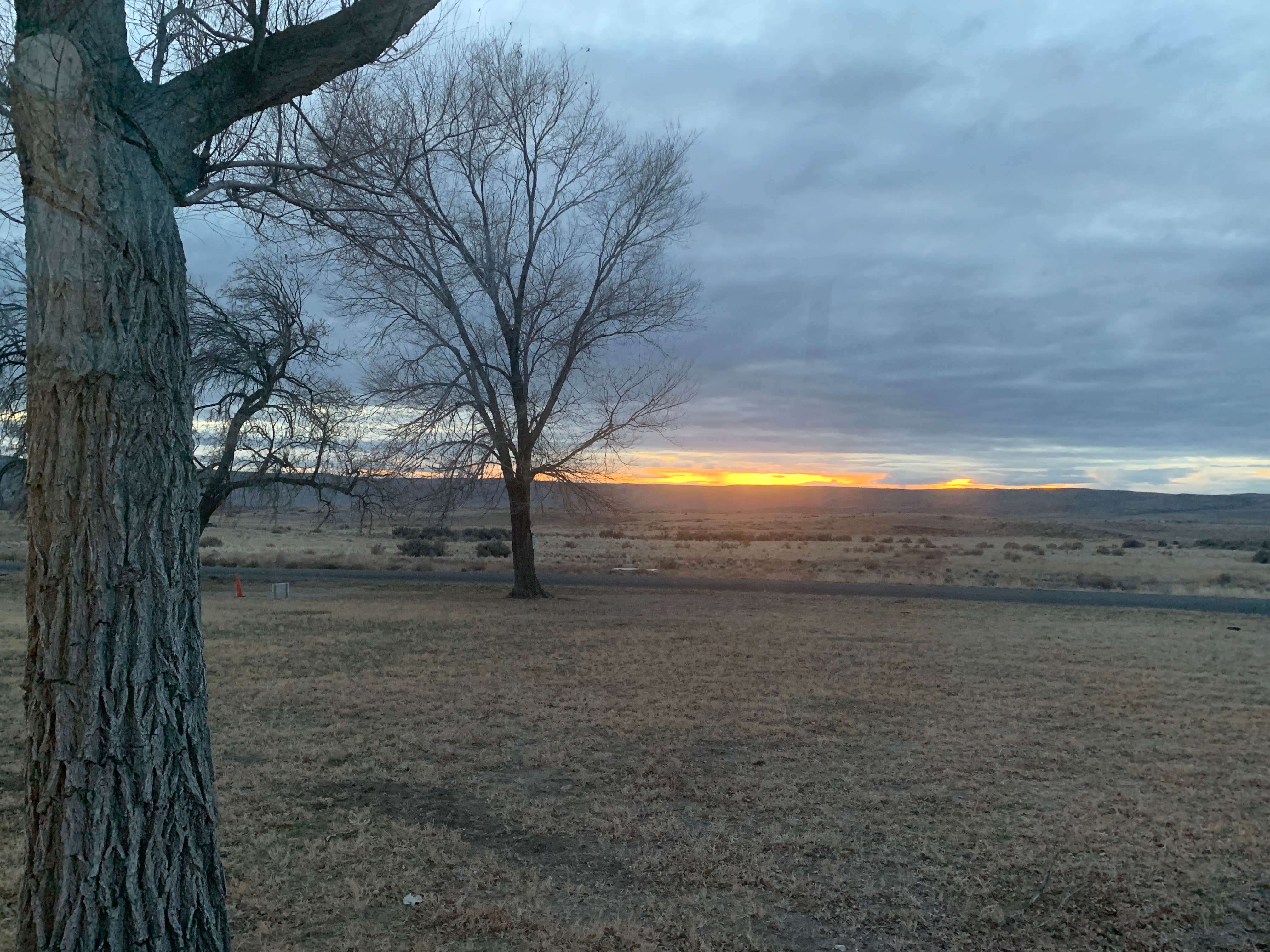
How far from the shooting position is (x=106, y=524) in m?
2.97

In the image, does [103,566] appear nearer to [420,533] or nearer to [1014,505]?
[420,533]

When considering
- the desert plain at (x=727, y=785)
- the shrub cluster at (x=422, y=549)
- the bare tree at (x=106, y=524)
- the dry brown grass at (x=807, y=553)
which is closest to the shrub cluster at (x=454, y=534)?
the shrub cluster at (x=422, y=549)

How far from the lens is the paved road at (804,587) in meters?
22.2

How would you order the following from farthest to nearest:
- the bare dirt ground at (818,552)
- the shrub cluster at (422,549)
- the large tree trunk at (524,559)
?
the shrub cluster at (422,549), the bare dirt ground at (818,552), the large tree trunk at (524,559)

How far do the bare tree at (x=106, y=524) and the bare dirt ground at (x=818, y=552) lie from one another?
16569 millimetres

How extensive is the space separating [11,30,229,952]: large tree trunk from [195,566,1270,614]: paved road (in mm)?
20551

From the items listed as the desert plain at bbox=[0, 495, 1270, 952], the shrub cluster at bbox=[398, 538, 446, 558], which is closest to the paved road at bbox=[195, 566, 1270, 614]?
the desert plain at bbox=[0, 495, 1270, 952]

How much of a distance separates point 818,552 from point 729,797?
136ft

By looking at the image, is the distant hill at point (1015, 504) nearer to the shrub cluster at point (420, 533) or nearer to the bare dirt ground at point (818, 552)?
the bare dirt ground at point (818, 552)

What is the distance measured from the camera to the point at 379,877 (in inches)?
193

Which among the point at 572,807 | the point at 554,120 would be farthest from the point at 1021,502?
the point at 572,807

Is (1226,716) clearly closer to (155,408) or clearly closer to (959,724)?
(959,724)

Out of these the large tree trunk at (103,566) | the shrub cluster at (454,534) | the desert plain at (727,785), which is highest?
the large tree trunk at (103,566)

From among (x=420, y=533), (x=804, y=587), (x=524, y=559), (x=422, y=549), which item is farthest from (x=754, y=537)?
(x=524, y=559)
